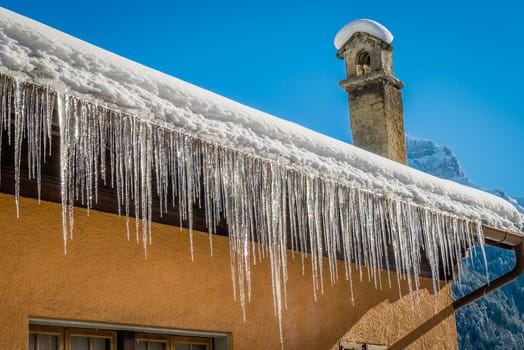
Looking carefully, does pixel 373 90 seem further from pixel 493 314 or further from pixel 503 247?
pixel 493 314

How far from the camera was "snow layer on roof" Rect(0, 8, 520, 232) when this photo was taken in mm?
2906

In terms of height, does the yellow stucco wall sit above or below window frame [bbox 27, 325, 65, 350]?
above

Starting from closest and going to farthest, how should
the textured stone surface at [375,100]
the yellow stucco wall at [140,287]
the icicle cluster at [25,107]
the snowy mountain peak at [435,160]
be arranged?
the icicle cluster at [25,107] → the yellow stucco wall at [140,287] → the textured stone surface at [375,100] → the snowy mountain peak at [435,160]

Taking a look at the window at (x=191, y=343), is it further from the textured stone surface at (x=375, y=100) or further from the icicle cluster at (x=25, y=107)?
the textured stone surface at (x=375, y=100)

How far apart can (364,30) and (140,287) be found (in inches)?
234

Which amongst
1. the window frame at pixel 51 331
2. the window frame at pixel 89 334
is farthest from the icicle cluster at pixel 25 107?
the window frame at pixel 89 334

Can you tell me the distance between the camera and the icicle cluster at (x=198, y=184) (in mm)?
3221

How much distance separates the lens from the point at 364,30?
9.51m

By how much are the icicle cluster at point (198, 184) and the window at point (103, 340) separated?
507 mm

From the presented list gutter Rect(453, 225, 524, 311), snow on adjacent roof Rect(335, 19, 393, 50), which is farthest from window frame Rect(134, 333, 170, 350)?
snow on adjacent roof Rect(335, 19, 393, 50)

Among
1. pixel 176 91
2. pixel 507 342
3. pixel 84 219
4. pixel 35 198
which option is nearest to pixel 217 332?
pixel 84 219

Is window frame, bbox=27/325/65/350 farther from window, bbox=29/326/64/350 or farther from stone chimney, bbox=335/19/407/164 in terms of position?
stone chimney, bbox=335/19/407/164

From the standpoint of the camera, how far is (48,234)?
162 inches

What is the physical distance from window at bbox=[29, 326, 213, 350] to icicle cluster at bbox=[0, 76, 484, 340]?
507 mm
